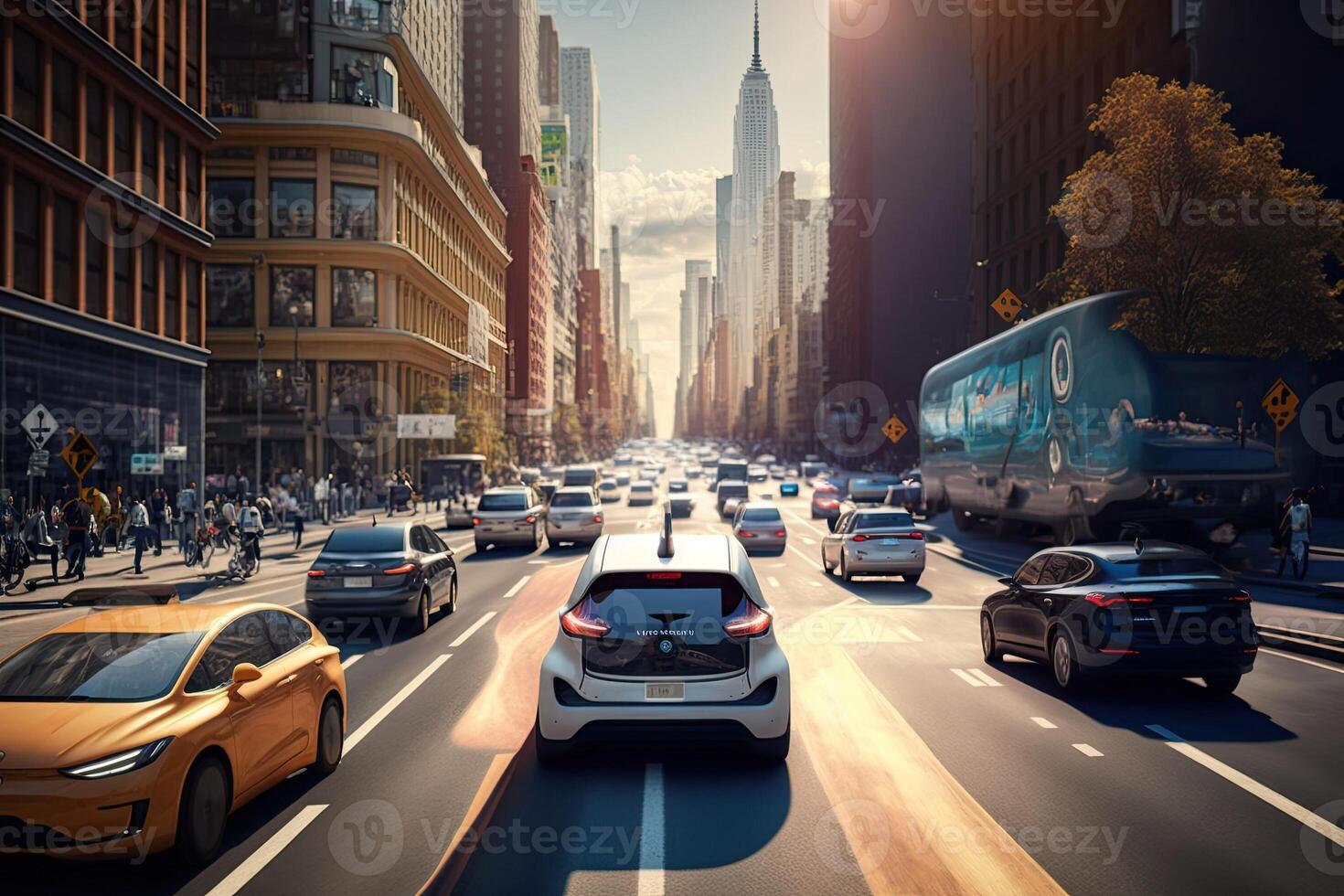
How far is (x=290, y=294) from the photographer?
208 ft

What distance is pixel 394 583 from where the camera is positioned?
1454 centimetres

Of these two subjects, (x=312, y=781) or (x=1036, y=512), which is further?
(x=1036, y=512)

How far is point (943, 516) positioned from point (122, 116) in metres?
38.4

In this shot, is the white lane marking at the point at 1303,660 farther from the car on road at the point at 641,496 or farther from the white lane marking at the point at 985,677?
A: the car on road at the point at 641,496

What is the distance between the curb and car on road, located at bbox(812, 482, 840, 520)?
39016 millimetres

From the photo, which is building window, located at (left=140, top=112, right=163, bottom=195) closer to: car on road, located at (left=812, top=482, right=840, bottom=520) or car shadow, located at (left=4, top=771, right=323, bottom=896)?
car on road, located at (left=812, top=482, right=840, bottom=520)

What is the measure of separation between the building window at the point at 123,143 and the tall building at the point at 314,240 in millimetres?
25274

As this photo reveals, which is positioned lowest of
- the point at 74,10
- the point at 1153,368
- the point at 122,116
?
the point at 1153,368

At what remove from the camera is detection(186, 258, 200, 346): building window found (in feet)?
124

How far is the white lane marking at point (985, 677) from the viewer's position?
11203 millimetres

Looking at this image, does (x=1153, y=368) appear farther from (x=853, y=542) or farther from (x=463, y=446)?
(x=463, y=446)

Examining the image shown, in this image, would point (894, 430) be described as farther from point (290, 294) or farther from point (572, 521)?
point (290, 294)

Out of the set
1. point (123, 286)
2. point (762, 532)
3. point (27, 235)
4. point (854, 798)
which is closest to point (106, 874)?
point (854, 798)

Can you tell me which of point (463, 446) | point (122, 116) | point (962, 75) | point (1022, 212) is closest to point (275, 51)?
point (463, 446)
